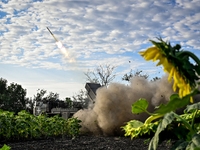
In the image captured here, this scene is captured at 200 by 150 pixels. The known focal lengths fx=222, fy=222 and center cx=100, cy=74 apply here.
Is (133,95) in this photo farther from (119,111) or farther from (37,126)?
(37,126)

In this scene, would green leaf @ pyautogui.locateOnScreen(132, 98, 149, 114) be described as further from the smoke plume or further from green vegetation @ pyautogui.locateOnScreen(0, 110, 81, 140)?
the smoke plume

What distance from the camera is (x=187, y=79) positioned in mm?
831

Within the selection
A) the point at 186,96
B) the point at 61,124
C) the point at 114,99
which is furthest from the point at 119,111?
the point at 186,96

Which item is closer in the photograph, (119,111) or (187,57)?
(187,57)

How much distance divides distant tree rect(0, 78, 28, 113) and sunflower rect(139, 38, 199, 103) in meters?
23.4

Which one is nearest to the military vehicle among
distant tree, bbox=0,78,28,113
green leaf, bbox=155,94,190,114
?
distant tree, bbox=0,78,28,113

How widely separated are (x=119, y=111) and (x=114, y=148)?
2.73m

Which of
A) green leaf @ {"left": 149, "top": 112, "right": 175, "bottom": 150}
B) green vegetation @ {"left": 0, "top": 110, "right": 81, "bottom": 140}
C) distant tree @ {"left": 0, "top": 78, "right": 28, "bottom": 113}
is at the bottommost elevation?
green vegetation @ {"left": 0, "top": 110, "right": 81, "bottom": 140}

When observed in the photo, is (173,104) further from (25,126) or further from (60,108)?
(60,108)

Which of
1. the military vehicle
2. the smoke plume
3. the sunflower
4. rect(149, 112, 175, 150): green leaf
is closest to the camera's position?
the sunflower

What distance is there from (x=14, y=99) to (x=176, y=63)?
24.5 metres

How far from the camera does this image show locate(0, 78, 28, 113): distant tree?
22.9 metres

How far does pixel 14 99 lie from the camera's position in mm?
23328

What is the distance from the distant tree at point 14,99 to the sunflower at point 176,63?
23.4 m
